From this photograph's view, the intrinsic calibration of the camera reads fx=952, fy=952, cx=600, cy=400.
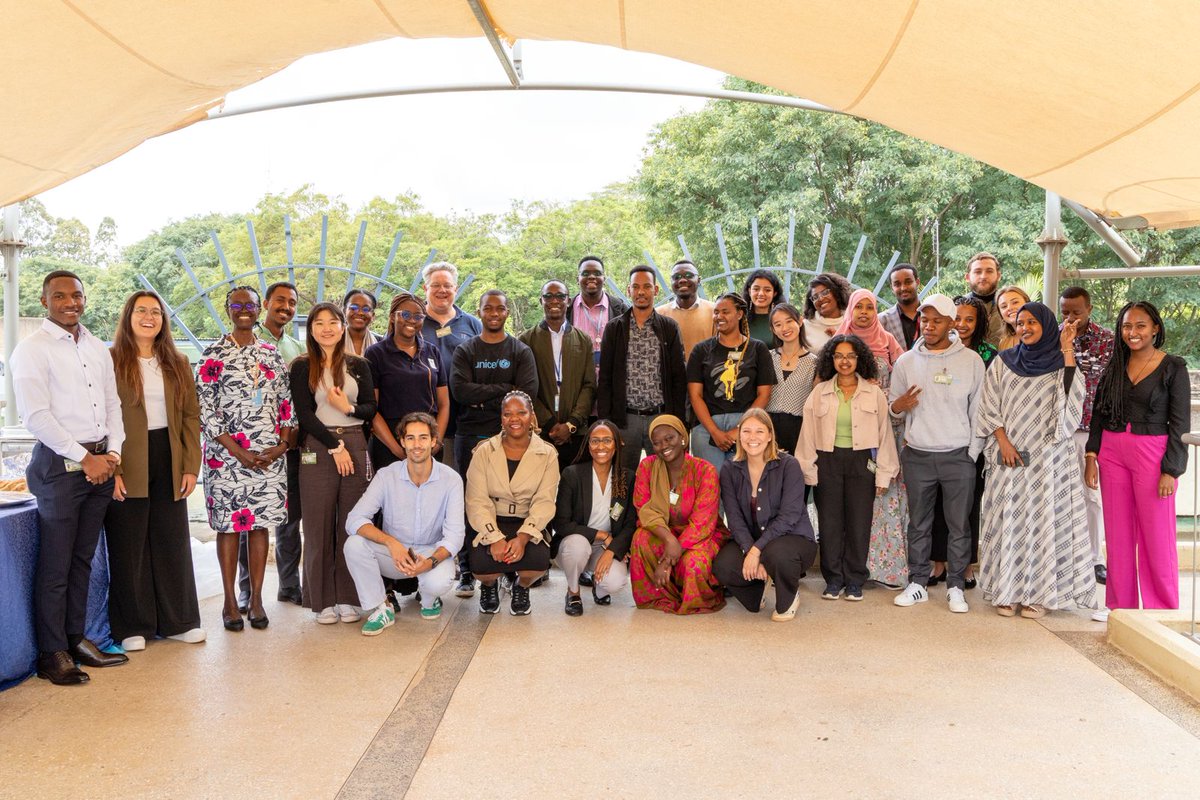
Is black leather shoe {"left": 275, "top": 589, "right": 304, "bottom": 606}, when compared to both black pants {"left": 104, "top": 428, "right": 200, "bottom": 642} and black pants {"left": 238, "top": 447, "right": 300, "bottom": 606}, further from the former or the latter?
black pants {"left": 104, "top": 428, "right": 200, "bottom": 642}

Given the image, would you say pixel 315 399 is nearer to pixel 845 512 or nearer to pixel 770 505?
pixel 770 505

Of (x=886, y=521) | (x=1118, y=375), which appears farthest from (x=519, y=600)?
(x=1118, y=375)

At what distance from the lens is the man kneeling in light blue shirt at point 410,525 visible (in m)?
4.90

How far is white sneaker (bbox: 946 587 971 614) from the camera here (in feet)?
16.9

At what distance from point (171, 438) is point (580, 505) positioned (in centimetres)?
218

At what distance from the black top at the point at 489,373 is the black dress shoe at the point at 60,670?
2351 mm

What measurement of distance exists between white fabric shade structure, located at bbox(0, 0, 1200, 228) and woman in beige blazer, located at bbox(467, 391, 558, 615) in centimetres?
263

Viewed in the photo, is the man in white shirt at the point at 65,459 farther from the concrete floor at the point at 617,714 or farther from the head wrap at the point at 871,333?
the head wrap at the point at 871,333

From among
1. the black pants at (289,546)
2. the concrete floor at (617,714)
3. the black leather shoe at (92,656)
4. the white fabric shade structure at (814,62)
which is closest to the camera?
the white fabric shade structure at (814,62)

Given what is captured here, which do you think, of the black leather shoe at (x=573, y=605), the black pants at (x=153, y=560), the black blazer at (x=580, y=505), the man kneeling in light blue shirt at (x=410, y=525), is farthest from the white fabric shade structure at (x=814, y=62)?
the black leather shoe at (x=573, y=605)

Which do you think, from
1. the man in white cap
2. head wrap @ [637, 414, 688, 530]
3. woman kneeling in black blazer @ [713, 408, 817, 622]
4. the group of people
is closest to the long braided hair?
the group of people

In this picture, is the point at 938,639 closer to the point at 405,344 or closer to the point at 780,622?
the point at 780,622

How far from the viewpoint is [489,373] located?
18.3 ft

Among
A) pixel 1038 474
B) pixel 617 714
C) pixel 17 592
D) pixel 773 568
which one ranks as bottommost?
pixel 617 714
